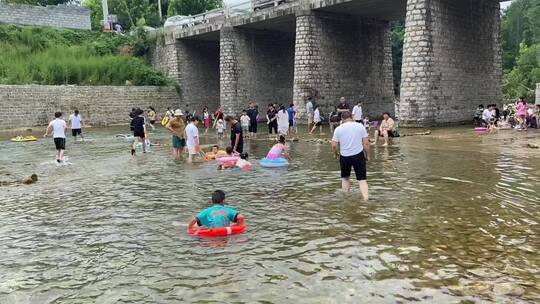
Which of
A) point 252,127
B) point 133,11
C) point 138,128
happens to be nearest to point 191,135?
point 138,128

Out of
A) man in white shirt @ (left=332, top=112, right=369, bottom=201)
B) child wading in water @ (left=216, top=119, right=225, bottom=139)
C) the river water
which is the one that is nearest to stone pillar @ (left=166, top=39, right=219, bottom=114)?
child wading in water @ (left=216, top=119, right=225, bottom=139)

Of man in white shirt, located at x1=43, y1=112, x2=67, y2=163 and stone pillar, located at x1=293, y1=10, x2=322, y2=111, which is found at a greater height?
stone pillar, located at x1=293, y1=10, x2=322, y2=111

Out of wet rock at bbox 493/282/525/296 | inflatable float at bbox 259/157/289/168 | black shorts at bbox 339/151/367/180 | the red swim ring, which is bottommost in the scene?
wet rock at bbox 493/282/525/296

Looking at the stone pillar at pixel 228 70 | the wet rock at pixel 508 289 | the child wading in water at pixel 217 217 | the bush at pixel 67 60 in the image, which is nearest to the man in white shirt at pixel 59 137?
the child wading in water at pixel 217 217

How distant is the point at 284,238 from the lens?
7023 mm

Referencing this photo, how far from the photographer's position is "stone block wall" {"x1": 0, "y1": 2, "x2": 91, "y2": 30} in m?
41.4

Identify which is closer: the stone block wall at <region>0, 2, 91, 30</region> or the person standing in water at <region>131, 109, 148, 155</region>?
the person standing in water at <region>131, 109, 148, 155</region>

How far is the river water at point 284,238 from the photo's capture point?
→ 5.21 metres

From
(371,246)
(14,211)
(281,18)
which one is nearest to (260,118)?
(281,18)

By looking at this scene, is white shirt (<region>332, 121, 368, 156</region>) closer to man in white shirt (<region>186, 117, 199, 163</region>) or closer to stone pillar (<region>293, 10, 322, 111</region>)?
man in white shirt (<region>186, 117, 199, 163</region>)

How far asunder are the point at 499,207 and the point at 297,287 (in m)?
4.60

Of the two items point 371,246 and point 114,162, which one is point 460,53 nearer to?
point 114,162

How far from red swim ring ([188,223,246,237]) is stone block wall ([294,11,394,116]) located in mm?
23663

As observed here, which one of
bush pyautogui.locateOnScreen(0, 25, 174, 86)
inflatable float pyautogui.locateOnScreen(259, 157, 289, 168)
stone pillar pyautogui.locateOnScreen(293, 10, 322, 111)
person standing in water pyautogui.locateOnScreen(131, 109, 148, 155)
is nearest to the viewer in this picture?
inflatable float pyautogui.locateOnScreen(259, 157, 289, 168)
